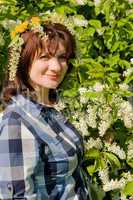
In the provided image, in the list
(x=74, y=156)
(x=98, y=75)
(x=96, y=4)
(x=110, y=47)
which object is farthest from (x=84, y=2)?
(x=74, y=156)

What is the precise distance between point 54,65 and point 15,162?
0.51m

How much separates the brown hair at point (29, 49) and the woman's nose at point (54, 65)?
4 cm

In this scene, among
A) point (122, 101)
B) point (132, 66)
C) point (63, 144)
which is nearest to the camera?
point (63, 144)

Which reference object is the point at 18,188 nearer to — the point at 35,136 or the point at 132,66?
the point at 35,136

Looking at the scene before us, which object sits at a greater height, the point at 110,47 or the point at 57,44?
the point at 57,44

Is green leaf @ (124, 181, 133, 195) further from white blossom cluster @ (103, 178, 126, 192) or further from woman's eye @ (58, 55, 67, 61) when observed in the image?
woman's eye @ (58, 55, 67, 61)

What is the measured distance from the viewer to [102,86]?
3.81 m

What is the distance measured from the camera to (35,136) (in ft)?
9.00

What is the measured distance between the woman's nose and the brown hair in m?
0.04

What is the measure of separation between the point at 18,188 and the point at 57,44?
2.20ft

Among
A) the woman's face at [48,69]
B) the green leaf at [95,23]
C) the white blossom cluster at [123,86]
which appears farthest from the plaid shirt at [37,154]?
the green leaf at [95,23]

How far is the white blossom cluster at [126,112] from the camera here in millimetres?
3820

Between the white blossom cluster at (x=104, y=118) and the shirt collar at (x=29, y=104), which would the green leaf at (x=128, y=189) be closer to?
the white blossom cluster at (x=104, y=118)

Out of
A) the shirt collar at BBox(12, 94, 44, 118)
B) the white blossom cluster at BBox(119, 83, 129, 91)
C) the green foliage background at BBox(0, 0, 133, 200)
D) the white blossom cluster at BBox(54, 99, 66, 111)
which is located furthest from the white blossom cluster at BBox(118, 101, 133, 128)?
the shirt collar at BBox(12, 94, 44, 118)
